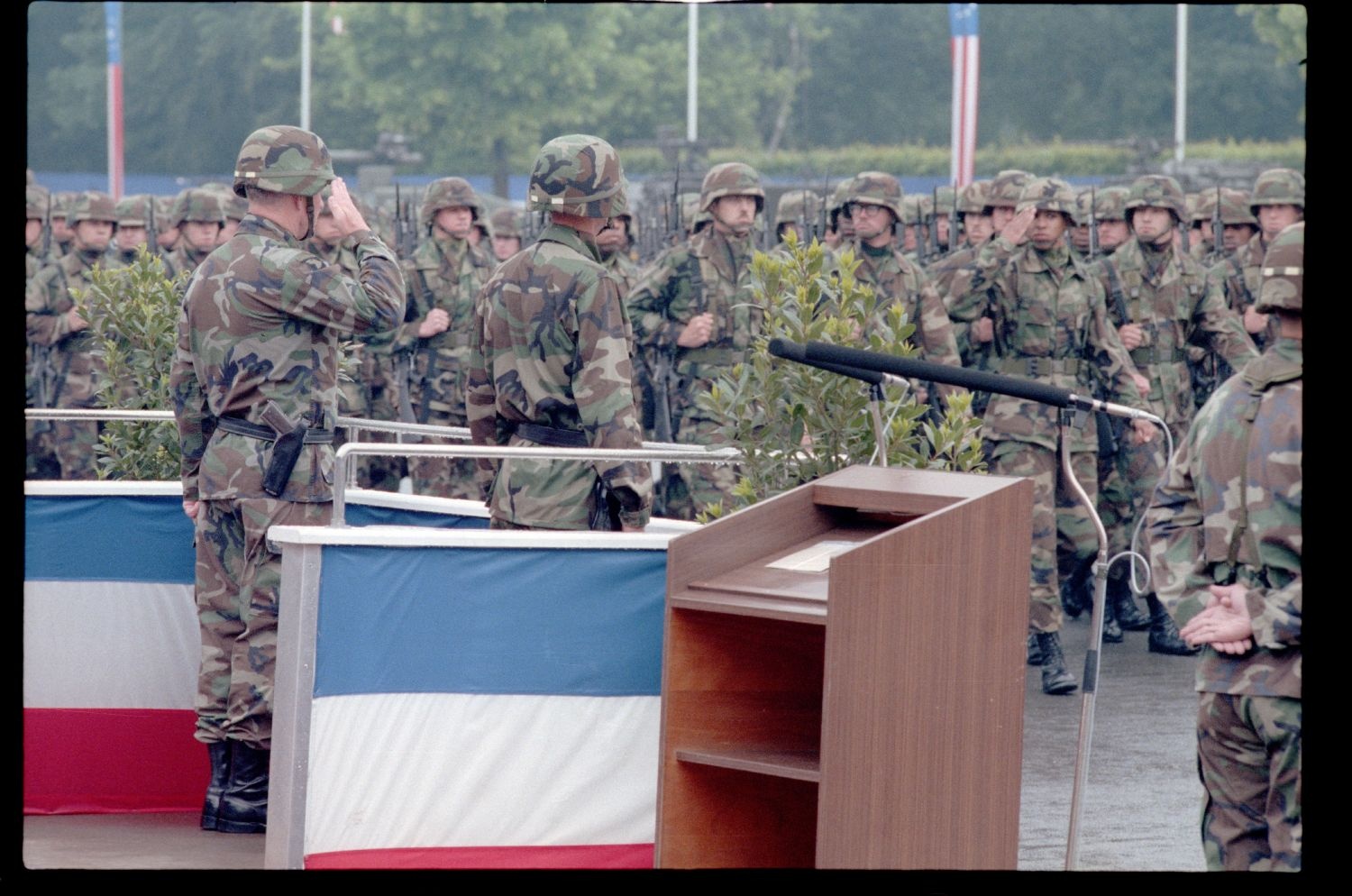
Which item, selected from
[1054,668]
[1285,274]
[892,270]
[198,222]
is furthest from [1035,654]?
[198,222]

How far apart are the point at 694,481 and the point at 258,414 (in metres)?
4.94

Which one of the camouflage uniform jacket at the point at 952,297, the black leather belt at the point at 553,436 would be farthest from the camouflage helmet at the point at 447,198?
the black leather belt at the point at 553,436

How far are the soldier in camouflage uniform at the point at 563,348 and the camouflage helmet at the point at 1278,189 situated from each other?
24.6 feet

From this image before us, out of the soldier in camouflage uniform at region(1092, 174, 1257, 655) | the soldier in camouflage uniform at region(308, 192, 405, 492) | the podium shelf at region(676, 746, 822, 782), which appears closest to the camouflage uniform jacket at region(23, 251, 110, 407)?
the soldier in camouflage uniform at region(308, 192, 405, 492)

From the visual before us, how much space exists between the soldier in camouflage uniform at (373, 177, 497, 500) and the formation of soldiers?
12 mm

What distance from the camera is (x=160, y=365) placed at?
8.48 metres

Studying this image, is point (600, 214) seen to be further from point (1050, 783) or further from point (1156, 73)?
point (1156, 73)

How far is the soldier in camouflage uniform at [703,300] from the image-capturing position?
39.6 feet

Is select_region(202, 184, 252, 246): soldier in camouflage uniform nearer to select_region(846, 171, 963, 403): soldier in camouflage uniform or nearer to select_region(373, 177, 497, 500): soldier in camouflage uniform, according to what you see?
select_region(373, 177, 497, 500): soldier in camouflage uniform

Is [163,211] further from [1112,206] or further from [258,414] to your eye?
[258,414]

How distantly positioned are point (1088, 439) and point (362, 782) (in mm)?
5804

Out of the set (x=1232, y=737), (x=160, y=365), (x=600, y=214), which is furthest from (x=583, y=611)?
(x=160, y=365)

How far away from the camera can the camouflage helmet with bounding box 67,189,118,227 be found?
15920 millimetres

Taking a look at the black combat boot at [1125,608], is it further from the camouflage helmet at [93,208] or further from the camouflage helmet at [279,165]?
the camouflage helmet at [93,208]
